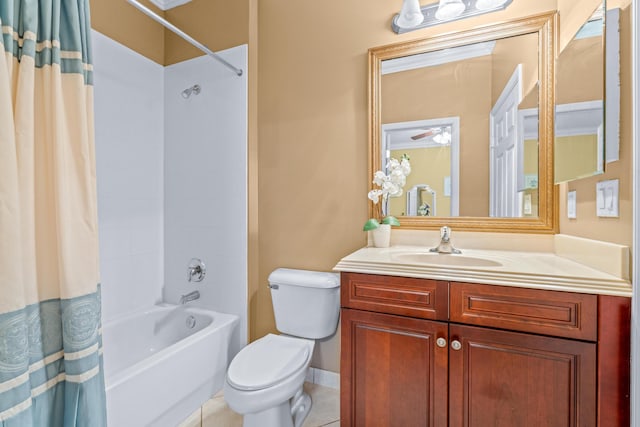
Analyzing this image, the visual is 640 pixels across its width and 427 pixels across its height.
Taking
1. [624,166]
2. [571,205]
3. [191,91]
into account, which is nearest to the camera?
[624,166]

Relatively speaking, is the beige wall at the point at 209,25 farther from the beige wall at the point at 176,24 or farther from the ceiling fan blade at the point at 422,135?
the ceiling fan blade at the point at 422,135

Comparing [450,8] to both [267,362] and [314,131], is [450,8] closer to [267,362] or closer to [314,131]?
[314,131]

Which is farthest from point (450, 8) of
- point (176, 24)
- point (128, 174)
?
point (128, 174)

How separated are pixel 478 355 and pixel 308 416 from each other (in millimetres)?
1047

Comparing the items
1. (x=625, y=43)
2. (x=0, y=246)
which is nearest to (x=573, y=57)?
(x=625, y=43)

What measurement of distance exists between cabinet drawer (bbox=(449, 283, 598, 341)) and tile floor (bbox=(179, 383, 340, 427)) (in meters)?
1.00

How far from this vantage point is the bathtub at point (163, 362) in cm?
134

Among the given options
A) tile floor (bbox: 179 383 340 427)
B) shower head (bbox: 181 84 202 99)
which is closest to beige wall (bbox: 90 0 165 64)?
shower head (bbox: 181 84 202 99)

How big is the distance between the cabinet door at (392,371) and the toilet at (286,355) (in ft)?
0.98

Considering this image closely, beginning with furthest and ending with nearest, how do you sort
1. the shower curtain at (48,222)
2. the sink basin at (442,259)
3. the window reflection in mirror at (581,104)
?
the sink basin at (442,259), the window reflection in mirror at (581,104), the shower curtain at (48,222)

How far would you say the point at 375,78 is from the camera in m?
1.75

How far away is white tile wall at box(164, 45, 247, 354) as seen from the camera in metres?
2.05

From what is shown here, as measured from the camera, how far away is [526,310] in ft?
3.38

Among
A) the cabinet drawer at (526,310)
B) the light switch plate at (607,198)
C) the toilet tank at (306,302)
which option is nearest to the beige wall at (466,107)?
the light switch plate at (607,198)
